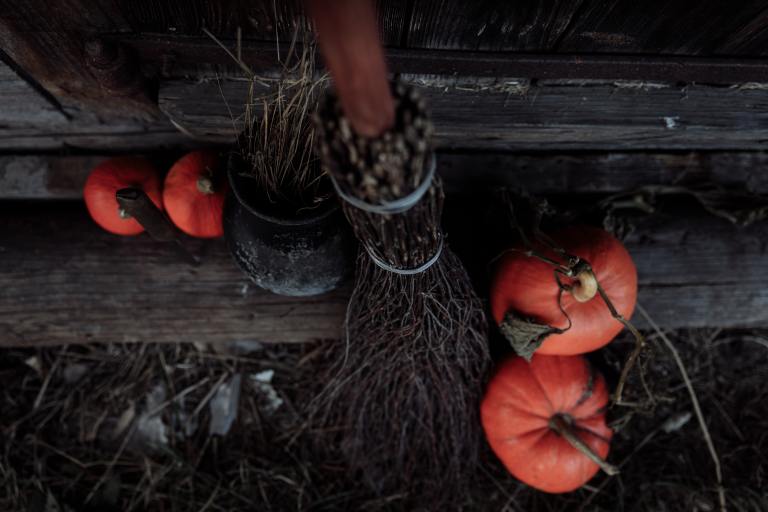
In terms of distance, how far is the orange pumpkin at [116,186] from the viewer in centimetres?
141

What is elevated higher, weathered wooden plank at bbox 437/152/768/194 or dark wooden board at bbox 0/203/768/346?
weathered wooden plank at bbox 437/152/768/194

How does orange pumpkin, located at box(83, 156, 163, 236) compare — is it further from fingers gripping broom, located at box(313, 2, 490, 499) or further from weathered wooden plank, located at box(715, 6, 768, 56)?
weathered wooden plank, located at box(715, 6, 768, 56)

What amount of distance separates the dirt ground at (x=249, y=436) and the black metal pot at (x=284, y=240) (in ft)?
2.30

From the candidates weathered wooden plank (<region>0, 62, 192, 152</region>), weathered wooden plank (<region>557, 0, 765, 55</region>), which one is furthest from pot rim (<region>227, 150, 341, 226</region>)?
weathered wooden plank (<region>557, 0, 765, 55</region>)

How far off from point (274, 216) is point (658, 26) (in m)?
0.86

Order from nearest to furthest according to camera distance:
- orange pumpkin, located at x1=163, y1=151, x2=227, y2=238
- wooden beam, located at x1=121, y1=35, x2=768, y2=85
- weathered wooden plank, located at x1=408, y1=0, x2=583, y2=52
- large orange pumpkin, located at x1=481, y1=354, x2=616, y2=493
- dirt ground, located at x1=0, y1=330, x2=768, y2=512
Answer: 1. weathered wooden plank, located at x1=408, y1=0, x2=583, y2=52
2. wooden beam, located at x1=121, y1=35, x2=768, y2=85
3. orange pumpkin, located at x1=163, y1=151, x2=227, y2=238
4. large orange pumpkin, located at x1=481, y1=354, x2=616, y2=493
5. dirt ground, located at x1=0, y1=330, x2=768, y2=512

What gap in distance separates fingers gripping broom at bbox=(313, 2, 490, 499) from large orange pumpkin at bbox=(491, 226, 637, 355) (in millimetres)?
122

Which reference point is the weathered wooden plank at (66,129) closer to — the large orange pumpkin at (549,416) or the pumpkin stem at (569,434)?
the large orange pumpkin at (549,416)

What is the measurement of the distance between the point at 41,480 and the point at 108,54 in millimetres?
1504

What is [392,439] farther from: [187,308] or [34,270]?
[34,270]

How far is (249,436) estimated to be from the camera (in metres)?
1.91

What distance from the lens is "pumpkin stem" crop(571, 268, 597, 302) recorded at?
3.65ft

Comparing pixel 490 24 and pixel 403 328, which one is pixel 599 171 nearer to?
pixel 490 24

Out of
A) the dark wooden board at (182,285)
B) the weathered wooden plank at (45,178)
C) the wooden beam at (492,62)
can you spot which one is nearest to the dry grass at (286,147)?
the wooden beam at (492,62)
